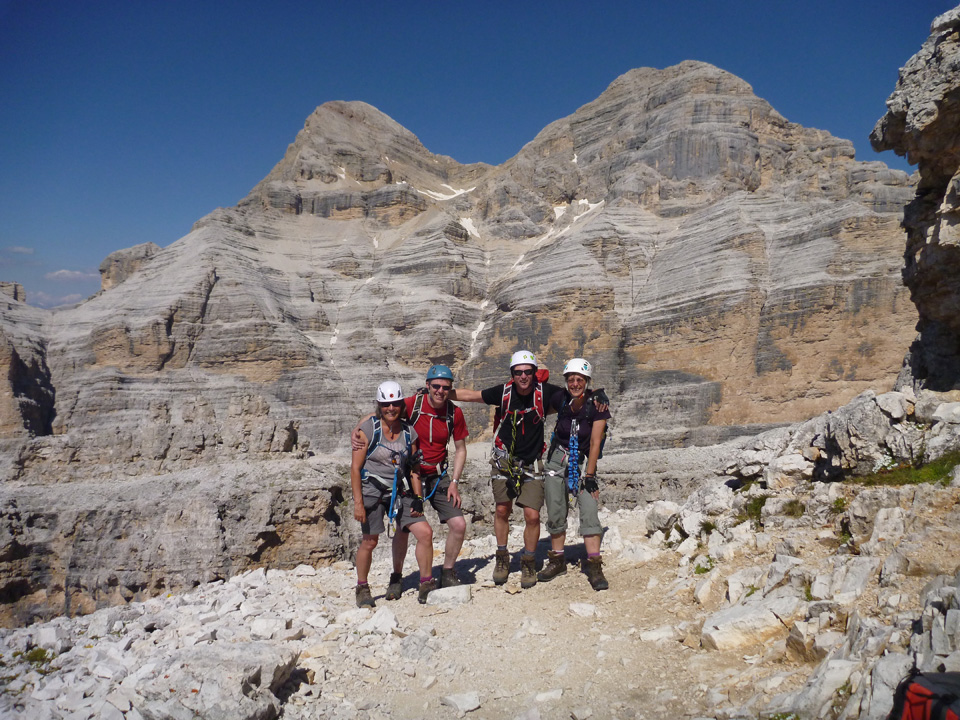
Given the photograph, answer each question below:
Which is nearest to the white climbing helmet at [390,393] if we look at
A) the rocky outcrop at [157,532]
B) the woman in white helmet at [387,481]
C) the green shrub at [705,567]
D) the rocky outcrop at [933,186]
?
the woman in white helmet at [387,481]

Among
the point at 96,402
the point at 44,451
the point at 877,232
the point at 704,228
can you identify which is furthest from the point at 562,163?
Result: the point at 44,451

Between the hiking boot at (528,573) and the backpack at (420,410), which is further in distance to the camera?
the backpack at (420,410)

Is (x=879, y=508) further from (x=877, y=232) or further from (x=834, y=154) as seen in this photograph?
(x=834, y=154)

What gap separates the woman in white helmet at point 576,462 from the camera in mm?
6887

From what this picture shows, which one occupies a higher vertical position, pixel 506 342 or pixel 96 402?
pixel 506 342

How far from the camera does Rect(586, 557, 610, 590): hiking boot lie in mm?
6688

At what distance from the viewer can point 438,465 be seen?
7.31 m

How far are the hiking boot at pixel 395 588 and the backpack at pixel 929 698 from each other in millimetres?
4972

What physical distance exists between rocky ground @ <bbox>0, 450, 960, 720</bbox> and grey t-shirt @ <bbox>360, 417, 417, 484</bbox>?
135 centimetres

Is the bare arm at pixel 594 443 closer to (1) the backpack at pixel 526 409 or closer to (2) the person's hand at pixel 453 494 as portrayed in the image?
(1) the backpack at pixel 526 409

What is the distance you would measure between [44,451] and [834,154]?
46.6 metres

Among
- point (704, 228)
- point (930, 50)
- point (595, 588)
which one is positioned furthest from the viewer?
point (704, 228)

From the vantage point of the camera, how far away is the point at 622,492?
75.3 feet

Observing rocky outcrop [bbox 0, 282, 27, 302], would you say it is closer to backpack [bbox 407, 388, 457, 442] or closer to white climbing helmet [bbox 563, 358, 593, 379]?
backpack [bbox 407, 388, 457, 442]
